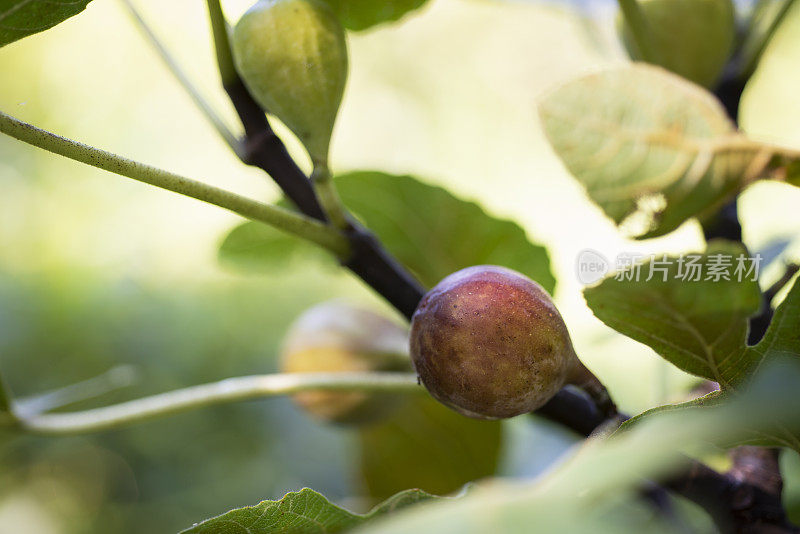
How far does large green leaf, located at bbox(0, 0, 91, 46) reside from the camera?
1.38 feet

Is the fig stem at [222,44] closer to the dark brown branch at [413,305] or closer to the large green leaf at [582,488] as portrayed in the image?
the dark brown branch at [413,305]

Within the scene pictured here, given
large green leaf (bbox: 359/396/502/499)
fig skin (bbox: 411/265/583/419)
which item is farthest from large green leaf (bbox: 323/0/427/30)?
large green leaf (bbox: 359/396/502/499)

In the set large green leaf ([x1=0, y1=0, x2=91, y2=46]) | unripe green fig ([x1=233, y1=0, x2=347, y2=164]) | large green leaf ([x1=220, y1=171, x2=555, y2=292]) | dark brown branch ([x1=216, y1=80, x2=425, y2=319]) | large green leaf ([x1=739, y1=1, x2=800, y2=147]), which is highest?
large green leaf ([x1=0, y1=0, x2=91, y2=46])

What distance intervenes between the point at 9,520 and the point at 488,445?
3.00ft

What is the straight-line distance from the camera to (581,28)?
989 mm

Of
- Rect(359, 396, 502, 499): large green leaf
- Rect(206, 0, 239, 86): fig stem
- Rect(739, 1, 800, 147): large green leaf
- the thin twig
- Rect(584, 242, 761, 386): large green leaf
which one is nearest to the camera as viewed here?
Rect(584, 242, 761, 386): large green leaf

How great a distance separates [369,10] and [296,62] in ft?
0.49

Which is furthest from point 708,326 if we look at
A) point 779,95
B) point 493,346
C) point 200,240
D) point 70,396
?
point 779,95

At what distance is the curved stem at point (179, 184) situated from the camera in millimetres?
403

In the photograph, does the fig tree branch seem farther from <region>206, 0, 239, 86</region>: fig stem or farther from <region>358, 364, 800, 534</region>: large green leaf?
<region>358, 364, 800, 534</region>: large green leaf

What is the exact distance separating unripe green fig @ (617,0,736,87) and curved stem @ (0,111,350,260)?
350mm

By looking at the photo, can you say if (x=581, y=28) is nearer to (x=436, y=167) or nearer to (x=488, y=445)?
(x=488, y=445)

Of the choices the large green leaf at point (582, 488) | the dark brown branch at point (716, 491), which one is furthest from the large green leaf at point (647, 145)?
the large green leaf at point (582, 488)

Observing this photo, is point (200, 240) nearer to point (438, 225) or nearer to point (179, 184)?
point (438, 225)
